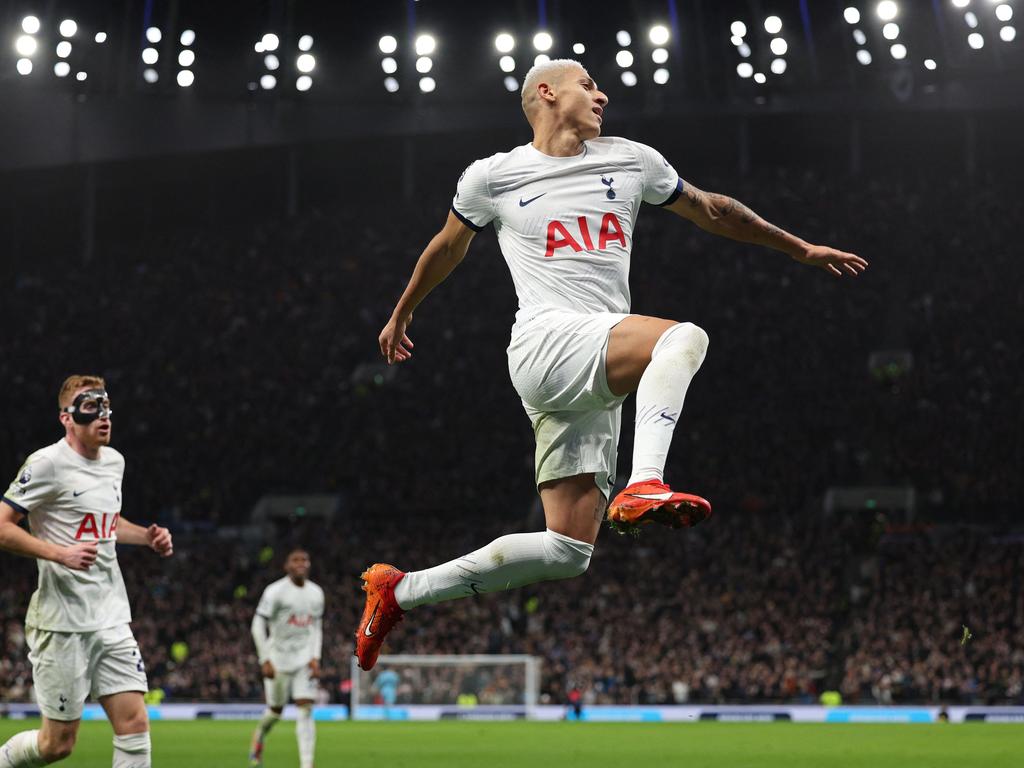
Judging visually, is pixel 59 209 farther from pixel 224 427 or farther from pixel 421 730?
pixel 421 730

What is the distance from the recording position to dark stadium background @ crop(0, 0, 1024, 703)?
27125 millimetres

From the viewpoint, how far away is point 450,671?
81.7ft

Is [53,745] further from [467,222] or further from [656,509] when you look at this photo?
[656,509]

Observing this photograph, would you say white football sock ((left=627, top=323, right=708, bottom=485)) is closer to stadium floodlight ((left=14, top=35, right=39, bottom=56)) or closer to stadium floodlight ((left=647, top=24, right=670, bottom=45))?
stadium floodlight ((left=647, top=24, right=670, bottom=45))

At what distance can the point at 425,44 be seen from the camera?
28.4 metres

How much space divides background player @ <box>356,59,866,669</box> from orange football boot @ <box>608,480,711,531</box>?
43cm

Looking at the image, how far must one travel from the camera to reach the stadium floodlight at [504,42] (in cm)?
2798

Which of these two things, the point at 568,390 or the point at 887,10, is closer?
the point at 568,390

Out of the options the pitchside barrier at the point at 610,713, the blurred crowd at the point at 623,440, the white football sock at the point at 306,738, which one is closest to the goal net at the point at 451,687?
the pitchside barrier at the point at 610,713

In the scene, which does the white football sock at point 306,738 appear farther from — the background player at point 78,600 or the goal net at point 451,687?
the goal net at point 451,687

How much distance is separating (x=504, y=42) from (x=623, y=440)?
452 inches

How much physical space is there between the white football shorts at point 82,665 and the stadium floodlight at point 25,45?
2105 cm

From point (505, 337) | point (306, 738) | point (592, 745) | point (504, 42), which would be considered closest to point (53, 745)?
point (306, 738)

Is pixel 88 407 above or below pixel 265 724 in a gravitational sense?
above
